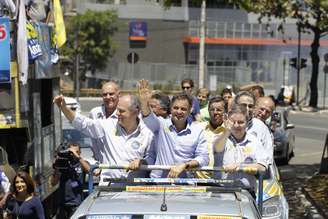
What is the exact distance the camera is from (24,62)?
910 centimetres

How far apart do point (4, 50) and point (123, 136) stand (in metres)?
3.23

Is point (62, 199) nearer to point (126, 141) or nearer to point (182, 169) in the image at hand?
point (126, 141)

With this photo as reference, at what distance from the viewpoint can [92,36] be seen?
58.2 m

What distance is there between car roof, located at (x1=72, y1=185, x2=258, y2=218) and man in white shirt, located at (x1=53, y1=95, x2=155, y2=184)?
1139 millimetres

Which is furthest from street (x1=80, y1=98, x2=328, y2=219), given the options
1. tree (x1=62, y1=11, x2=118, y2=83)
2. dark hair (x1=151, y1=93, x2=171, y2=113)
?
tree (x1=62, y1=11, x2=118, y2=83)

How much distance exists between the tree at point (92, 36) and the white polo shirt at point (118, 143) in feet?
164

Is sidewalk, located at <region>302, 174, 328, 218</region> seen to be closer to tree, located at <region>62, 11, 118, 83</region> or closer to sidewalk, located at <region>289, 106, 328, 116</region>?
sidewalk, located at <region>289, 106, 328, 116</region>

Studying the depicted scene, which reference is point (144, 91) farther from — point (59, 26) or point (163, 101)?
point (59, 26)

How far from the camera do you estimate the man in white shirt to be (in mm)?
6281

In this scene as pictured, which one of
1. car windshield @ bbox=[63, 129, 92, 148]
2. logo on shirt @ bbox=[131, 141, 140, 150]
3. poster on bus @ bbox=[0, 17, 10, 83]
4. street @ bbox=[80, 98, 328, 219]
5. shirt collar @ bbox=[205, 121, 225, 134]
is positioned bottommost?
street @ bbox=[80, 98, 328, 219]

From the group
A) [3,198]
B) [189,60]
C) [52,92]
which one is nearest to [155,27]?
[189,60]

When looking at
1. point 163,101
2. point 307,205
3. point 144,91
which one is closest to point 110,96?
point 144,91

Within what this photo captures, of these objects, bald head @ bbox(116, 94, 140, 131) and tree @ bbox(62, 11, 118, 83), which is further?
tree @ bbox(62, 11, 118, 83)

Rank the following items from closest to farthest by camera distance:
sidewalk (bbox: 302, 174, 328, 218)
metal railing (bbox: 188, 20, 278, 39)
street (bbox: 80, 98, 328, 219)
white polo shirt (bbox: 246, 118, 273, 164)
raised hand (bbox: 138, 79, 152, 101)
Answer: white polo shirt (bbox: 246, 118, 273, 164) < raised hand (bbox: 138, 79, 152, 101) < sidewalk (bbox: 302, 174, 328, 218) < street (bbox: 80, 98, 328, 219) < metal railing (bbox: 188, 20, 278, 39)
